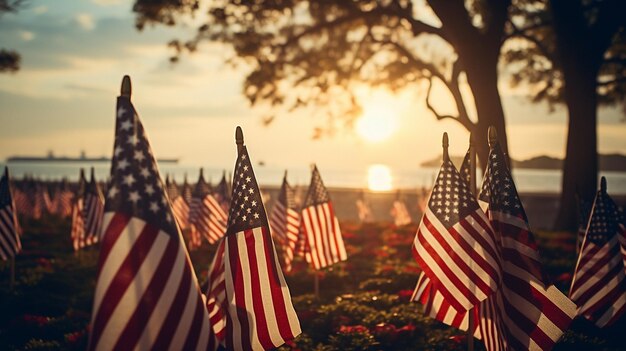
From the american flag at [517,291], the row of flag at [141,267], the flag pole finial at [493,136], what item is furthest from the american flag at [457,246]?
the row of flag at [141,267]

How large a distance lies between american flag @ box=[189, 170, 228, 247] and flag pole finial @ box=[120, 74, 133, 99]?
11309 mm

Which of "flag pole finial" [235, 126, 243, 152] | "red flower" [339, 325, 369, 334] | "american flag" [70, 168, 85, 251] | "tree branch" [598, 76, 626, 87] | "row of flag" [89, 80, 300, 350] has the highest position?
"tree branch" [598, 76, 626, 87]

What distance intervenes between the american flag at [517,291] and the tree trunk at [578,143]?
16.0m

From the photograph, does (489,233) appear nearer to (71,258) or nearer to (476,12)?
(71,258)

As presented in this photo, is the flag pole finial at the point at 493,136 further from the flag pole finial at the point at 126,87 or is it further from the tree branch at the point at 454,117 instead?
the tree branch at the point at 454,117

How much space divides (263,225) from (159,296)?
1.80 meters

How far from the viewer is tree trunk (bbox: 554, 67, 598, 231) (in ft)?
65.6

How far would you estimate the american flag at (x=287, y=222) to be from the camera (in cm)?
1264

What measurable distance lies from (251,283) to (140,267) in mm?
1701

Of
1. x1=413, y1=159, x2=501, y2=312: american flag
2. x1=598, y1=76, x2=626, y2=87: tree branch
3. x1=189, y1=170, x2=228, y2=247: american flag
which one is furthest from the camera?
x1=598, y1=76, x2=626, y2=87: tree branch

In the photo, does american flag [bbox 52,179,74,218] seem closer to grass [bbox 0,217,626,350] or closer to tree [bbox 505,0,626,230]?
grass [bbox 0,217,626,350]

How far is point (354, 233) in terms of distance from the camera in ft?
66.2

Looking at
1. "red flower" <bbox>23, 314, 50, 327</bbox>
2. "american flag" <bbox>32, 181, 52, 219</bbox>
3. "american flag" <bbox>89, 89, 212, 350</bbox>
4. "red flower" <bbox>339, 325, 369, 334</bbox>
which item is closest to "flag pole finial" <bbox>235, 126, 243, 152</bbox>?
"american flag" <bbox>89, 89, 212, 350</bbox>

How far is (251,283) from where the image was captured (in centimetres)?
555
